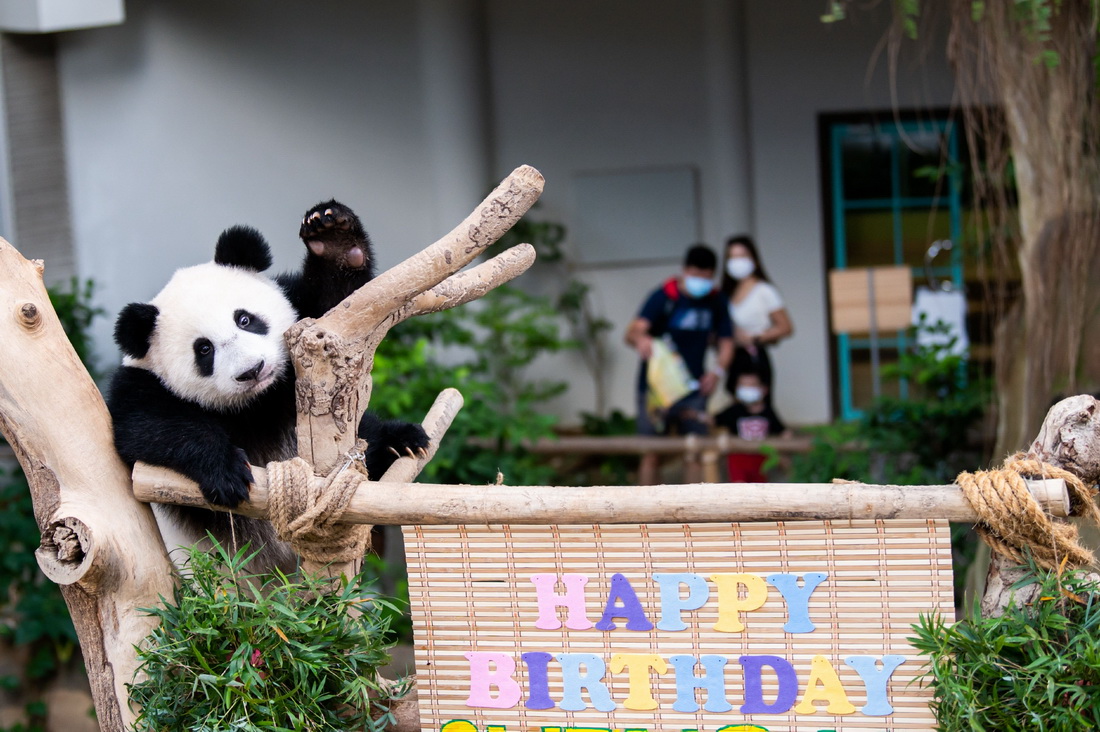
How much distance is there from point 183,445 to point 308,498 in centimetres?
27

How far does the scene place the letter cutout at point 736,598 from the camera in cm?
158

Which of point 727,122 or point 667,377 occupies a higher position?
point 727,122

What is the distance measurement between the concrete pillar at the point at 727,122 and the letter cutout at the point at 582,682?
5.13m

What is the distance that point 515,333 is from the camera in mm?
5887

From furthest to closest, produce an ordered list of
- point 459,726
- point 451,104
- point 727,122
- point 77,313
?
point 727,122 < point 451,104 < point 77,313 < point 459,726

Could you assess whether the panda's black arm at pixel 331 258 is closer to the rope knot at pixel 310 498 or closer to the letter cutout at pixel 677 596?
the rope knot at pixel 310 498

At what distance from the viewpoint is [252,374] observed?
2002 mm

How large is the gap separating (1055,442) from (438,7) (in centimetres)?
518

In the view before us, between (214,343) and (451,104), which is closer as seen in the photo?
(214,343)

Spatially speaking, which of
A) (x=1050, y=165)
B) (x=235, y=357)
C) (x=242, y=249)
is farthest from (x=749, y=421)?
(x=235, y=357)

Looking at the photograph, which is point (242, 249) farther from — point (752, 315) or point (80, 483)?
point (752, 315)

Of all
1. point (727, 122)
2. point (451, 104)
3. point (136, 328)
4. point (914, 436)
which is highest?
point (451, 104)

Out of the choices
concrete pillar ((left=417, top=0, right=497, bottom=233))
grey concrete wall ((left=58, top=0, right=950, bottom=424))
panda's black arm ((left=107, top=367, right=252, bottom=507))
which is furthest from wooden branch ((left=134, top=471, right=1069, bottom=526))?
concrete pillar ((left=417, top=0, right=497, bottom=233))

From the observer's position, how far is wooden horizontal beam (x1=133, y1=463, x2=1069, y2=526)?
1.51 m
